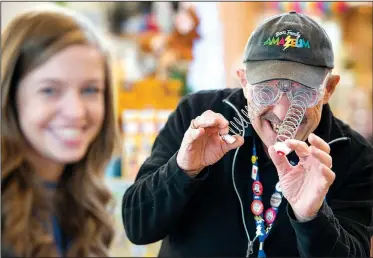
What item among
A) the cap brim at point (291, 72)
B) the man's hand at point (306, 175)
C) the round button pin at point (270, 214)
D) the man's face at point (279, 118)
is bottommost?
the round button pin at point (270, 214)

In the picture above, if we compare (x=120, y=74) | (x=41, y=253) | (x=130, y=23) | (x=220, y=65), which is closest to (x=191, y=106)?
(x=41, y=253)

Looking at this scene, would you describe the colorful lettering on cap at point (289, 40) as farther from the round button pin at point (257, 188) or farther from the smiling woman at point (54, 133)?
the smiling woman at point (54, 133)

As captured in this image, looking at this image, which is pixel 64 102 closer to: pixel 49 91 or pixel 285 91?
pixel 49 91

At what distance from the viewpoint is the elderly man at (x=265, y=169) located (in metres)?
0.54

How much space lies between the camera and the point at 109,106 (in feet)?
2.91

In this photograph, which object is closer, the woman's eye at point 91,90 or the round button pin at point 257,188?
the round button pin at point 257,188

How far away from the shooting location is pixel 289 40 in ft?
1.75

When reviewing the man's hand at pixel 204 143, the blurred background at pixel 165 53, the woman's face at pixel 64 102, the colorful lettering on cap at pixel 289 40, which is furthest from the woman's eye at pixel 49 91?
the colorful lettering on cap at pixel 289 40

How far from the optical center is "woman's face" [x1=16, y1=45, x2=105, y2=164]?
810 millimetres

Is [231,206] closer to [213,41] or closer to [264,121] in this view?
[264,121]

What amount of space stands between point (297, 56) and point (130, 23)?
112cm

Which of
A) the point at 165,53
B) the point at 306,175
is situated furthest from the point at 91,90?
the point at 165,53

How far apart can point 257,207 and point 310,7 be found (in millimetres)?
754

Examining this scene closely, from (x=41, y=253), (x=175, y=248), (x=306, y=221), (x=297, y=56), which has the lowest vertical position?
(x=41, y=253)
